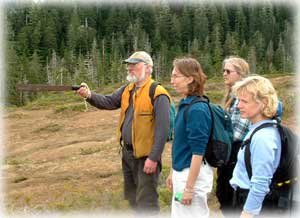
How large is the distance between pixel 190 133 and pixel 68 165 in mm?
8415

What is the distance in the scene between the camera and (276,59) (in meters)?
67.8

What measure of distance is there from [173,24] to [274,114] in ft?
233

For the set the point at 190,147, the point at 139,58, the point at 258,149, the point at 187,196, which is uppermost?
the point at 139,58

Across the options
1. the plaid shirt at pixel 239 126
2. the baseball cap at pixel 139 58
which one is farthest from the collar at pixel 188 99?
the baseball cap at pixel 139 58

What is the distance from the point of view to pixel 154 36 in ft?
233

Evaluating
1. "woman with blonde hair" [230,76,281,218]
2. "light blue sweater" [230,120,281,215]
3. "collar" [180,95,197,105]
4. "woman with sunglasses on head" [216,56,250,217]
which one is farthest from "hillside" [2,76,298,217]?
"light blue sweater" [230,120,281,215]

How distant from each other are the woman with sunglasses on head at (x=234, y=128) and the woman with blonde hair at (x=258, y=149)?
67 cm

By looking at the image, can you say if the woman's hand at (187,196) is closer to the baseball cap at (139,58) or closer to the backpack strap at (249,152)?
the backpack strap at (249,152)

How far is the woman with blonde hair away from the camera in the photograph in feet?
7.62

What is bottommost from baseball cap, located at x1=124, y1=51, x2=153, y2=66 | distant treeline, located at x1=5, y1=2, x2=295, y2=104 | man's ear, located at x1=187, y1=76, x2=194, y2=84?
man's ear, located at x1=187, y1=76, x2=194, y2=84

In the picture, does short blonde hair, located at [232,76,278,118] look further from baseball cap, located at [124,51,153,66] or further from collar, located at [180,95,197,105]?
baseball cap, located at [124,51,153,66]

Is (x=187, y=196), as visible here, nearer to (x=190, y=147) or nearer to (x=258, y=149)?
(x=190, y=147)

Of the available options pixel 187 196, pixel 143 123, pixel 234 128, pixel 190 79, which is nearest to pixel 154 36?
pixel 143 123

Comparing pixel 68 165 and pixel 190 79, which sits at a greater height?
pixel 190 79
